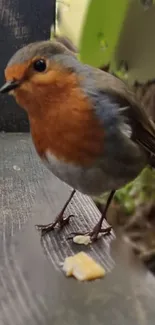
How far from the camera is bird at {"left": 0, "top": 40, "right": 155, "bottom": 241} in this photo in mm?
1035

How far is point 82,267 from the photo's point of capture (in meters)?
1.10

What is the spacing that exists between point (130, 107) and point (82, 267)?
0.87 ft

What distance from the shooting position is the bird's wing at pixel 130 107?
3.64 feet

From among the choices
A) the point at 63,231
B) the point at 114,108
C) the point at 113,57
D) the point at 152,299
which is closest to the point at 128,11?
the point at 113,57

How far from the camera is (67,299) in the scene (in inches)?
38.9

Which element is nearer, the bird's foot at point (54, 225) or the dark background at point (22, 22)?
the bird's foot at point (54, 225)

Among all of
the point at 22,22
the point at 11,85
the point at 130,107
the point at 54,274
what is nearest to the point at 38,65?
the point at 11,85

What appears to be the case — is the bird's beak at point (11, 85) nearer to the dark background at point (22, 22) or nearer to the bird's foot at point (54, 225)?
the bird's foot at point (54, 225)

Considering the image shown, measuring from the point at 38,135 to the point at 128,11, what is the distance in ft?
1.04

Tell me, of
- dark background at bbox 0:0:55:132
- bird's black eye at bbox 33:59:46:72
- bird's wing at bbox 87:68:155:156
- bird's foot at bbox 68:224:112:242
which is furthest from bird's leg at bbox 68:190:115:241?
dark background at bbox 0:0:55:132


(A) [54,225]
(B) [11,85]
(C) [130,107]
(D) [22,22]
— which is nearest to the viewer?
(B) [11,85]

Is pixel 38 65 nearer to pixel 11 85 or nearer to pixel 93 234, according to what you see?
pixel 11 85

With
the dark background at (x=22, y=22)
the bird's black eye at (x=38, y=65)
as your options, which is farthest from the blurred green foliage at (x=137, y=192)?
the dark background at (x=22, y=22)

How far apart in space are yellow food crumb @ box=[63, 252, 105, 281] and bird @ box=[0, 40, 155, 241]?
12 cm
